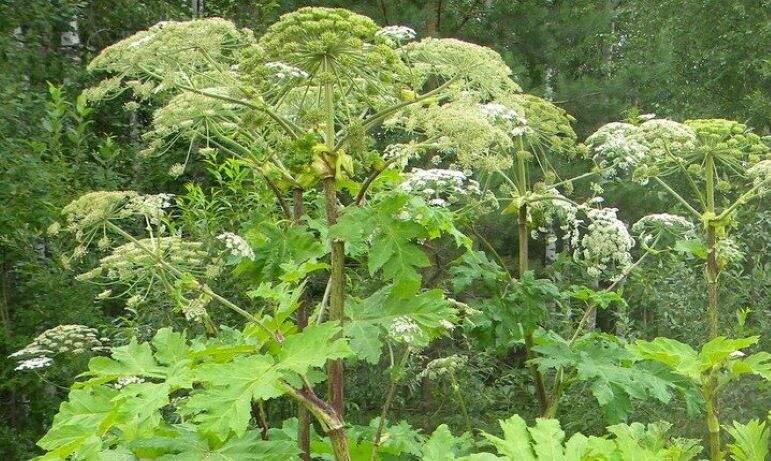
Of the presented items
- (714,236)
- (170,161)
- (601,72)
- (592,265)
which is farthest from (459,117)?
(601,72)

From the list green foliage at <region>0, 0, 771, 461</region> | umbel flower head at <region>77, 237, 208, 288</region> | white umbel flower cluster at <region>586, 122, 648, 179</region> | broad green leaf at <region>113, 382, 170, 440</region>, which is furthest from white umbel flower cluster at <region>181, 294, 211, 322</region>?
white umbel flower cluster at <region>586, 122, 648, 179</region>

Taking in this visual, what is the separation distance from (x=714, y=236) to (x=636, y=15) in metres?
12.8

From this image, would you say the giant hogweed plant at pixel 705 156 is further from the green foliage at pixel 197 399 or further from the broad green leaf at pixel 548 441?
the green foliage at pixel 197 399

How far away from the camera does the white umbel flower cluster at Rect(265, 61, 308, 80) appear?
225 cm

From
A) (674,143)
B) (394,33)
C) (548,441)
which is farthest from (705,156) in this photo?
(548,441)

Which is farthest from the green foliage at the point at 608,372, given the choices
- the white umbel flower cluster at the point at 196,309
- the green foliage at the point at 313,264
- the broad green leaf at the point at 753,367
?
the white umbel flower cluster at the point at 196,309

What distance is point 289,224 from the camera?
279 cm

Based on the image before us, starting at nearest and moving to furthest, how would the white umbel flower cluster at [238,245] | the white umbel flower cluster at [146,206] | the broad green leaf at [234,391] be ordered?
1. the broad green leaf at [234,391]
2. the white umbel flower cluster at [238,245]
3. the white umbel flower cluster at [146,206]

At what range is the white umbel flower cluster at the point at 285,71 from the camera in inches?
88.7

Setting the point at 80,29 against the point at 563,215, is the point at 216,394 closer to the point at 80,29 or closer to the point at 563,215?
the point at 563,215

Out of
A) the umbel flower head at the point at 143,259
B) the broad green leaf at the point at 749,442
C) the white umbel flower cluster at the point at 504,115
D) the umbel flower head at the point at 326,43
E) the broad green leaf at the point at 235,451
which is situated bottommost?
the broad green leaf at the point at 749,442

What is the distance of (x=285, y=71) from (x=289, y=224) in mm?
661

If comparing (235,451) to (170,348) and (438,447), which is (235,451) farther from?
(438,447)

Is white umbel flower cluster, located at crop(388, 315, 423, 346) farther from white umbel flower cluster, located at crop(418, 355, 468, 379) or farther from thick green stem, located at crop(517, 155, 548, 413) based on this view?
thick green stem, located at crop(517, 155, 548, 413)
